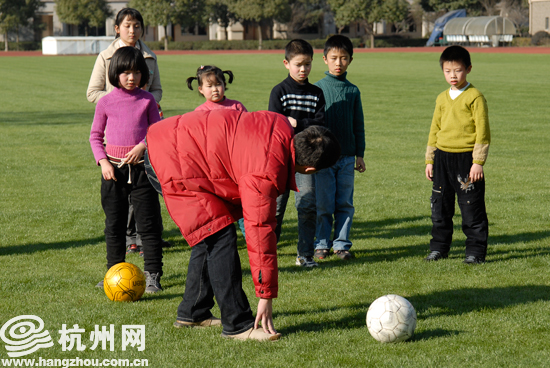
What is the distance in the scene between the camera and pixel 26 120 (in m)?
17.6

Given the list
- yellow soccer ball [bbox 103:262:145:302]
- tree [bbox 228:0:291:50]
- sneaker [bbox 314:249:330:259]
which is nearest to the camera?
yellow soccer ball [bbox 103:262:145:302]

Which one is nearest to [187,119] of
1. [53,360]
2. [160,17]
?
[53,360]

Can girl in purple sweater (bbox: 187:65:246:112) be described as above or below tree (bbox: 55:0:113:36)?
below

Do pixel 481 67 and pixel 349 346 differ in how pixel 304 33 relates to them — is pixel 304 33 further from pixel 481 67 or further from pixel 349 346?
pixel 349 346

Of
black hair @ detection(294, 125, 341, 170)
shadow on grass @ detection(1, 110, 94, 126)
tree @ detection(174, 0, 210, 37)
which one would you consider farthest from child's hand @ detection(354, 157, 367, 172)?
tree @ detection(174, 0, 210, 37)

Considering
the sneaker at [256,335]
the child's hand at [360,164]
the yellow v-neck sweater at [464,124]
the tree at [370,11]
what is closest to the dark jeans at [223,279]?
the sneaker at [256,335]

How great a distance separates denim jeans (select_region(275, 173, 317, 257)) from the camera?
5879mm

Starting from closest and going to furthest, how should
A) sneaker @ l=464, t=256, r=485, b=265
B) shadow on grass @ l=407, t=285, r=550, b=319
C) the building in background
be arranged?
shadow on grass @ l=407, t=285, r=550, b=319
sneaker @ l=464, t=256, r=485, b=265
the building in background

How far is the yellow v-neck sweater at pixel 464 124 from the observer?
581 centimetres

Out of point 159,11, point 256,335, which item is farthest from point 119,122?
point 159,11

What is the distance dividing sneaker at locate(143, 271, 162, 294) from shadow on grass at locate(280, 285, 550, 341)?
1.12m

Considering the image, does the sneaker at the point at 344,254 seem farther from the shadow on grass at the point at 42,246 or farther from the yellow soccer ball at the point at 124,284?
the shadow on grass at the point at 42,246

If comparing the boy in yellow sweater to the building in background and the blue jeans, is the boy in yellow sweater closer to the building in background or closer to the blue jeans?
the blue jeans

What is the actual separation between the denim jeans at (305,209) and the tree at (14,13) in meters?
72.2
